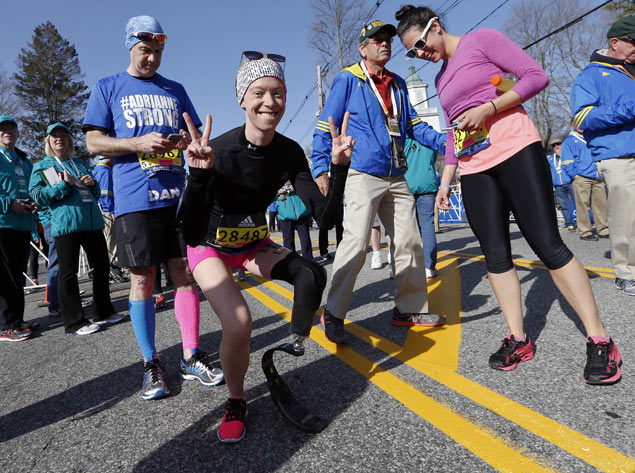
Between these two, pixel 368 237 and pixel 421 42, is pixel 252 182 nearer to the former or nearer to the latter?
pixel 368 237

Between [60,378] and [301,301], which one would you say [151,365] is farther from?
[301,301]

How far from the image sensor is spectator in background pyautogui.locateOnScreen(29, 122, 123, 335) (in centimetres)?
414

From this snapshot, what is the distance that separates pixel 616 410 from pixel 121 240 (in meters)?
2.79

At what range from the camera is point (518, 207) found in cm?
227

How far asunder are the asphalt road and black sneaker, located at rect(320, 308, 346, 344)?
0.25 ft

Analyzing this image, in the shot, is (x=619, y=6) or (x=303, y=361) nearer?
(x=303, y=361)

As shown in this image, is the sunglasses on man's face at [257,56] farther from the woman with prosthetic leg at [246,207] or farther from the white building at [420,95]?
the white building at [420,95]

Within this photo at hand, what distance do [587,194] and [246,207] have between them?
7.72m

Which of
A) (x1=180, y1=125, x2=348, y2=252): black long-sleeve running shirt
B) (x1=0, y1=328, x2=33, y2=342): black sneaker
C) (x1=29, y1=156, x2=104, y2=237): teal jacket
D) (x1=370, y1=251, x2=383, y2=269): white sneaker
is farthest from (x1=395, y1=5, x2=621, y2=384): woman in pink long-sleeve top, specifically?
(x1=0, y1=328, x2=33, y2=342): black sneaker

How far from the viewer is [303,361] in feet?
8.72

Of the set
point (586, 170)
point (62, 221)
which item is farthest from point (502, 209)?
point (586, 170)

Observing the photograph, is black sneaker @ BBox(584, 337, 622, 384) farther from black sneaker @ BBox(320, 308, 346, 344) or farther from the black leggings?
black sneaker @ BBox(320, 308, 346, 344)

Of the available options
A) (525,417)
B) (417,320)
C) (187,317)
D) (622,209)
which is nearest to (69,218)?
(187,317)

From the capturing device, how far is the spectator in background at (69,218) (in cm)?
414
